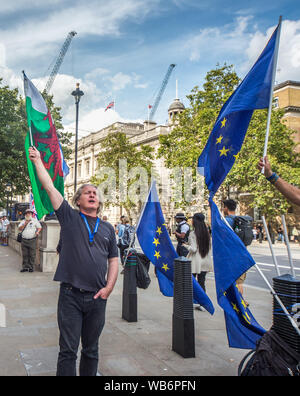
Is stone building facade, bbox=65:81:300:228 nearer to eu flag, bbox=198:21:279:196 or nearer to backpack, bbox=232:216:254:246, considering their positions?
backpack, bbox=232:216:254:246

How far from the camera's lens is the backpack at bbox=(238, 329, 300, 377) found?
2.69 m

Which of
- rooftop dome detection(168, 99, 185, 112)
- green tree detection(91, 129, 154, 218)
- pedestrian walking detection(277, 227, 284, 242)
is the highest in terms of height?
rooftop dome detection(168, 99, 185, 112)

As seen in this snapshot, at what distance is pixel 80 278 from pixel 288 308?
1.67 m

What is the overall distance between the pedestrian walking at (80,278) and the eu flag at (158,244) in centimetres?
252

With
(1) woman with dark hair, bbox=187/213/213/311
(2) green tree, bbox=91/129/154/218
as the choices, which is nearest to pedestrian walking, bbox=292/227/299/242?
(2) green tree, bbox=91/129/154/218

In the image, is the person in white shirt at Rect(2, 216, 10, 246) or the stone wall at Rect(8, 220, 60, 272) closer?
the stone wall at Rect(8, 220, 60, 272)

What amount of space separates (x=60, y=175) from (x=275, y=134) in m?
24.8

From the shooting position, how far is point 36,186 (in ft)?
16.5

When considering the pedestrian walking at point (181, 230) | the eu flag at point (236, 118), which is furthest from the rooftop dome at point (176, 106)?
the eu flag at point (236, 118)

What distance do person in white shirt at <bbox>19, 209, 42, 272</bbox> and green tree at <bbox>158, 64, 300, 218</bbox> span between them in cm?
1706

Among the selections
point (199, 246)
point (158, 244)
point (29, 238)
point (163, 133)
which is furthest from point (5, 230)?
point (163, 133)

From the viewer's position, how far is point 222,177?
13.4 feet

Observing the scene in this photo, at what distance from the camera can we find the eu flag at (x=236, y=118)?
12.5ft
